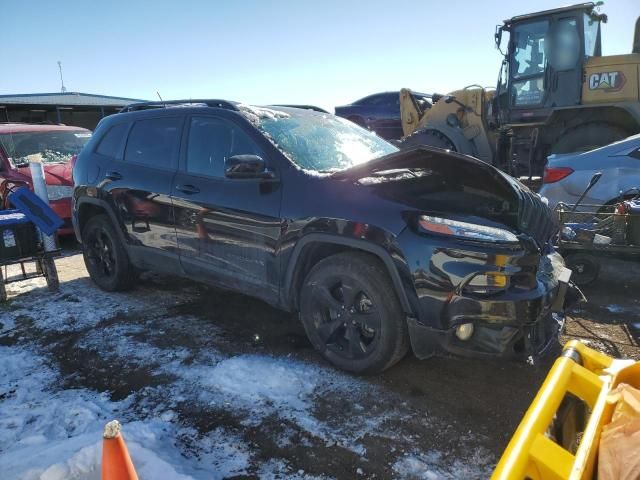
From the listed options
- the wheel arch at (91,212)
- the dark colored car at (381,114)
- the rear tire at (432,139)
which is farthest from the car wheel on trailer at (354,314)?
the dark colored car at (381,114)

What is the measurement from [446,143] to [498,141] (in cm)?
107

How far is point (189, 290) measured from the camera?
17.0 feet

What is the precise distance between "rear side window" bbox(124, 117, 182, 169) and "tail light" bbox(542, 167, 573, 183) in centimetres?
433

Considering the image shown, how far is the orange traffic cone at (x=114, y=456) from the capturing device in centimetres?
176

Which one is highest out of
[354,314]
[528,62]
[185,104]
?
[528,62]

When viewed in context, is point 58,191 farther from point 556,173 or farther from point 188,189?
point 556,173

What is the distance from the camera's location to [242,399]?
2.99 metres

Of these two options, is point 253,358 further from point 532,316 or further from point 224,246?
point 532,316

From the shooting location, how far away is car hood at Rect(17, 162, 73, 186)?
738cm

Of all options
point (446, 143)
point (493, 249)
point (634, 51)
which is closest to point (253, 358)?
point (493, 249)

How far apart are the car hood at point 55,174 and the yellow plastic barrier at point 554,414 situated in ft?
24.5

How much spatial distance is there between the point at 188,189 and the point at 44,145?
571 centimetres

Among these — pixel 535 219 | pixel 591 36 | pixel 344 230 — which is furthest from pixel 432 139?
pixel 344 230

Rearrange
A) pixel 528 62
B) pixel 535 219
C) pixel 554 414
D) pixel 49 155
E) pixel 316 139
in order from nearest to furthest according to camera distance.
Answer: pixel 554 414, pixel 535 219, pixel 316 139, pixel 49 155, pixel 528 62
